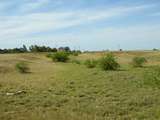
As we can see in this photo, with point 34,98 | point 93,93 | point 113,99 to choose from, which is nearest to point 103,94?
point 93,93

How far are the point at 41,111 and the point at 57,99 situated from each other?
4.17m

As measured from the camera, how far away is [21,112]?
17.3m

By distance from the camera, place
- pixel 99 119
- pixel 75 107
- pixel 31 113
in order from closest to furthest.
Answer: pixel 99 119 → pixel 31 113 → pixel 75 107

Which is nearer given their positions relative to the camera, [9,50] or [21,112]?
[21,112]

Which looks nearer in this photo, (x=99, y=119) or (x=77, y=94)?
(x=99, y=119)

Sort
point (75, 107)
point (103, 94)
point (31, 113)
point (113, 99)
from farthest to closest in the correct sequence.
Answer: point (103, 94) < point (113, 99) < point (75, 107) < point (31, 113)

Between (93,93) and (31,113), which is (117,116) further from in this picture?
(93,93)

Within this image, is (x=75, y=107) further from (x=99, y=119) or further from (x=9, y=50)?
(x=9, y=50)

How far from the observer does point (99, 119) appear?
15.5 meters

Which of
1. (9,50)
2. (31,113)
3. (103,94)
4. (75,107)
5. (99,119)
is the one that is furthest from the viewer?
(9,50)

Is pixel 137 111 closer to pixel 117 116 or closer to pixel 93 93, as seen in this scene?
pixel 117 116

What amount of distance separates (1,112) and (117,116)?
4.91 metres

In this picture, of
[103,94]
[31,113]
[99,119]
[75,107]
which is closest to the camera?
[99,119]

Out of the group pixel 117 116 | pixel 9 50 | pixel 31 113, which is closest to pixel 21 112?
pixel 31 113
